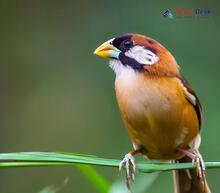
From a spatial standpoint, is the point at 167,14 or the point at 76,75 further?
the point at 76,75

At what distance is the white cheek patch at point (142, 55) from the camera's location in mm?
3537

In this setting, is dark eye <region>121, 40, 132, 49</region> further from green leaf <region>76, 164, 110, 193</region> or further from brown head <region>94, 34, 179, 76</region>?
green leaf <region>76, 164, 110, 193</region>

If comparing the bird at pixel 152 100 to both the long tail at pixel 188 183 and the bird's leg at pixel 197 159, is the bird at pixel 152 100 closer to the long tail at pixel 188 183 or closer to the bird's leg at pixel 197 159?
the bird's leg at pixel 197 159

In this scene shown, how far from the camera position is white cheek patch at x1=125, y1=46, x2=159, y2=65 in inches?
139

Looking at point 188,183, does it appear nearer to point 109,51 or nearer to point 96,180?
point 109,51

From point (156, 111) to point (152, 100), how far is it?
52 millimetres

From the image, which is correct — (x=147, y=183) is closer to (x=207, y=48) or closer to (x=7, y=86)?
(x=207, y=48)

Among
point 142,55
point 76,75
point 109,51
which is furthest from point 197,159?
point 76,75

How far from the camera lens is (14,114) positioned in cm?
770

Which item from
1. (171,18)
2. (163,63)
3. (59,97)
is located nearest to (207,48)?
(171,18)

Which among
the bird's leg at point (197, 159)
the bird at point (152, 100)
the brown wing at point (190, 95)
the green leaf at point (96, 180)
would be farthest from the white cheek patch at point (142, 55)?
the green leaf at point (96, 180)

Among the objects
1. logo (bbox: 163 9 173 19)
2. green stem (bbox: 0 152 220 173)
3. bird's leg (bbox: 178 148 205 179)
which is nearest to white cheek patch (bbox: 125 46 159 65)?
bird's leg (bbox: 178 148 205 179)

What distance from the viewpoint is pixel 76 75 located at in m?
7.82

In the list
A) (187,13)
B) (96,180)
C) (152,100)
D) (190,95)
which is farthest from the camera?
(187,13)
